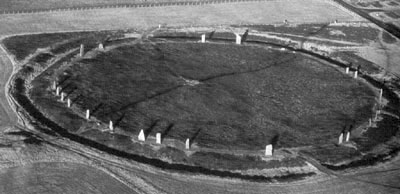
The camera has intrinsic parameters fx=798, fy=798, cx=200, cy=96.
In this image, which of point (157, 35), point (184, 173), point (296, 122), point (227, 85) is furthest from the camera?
point (157, 35)

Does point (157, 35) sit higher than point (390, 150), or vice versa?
point (157, 35)

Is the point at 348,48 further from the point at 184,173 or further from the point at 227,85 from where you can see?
the point at 184,173

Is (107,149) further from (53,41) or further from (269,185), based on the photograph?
(53,41)

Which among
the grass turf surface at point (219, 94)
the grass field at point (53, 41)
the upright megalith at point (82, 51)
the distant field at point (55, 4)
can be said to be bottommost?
the grass turf surface at point (219, 94)

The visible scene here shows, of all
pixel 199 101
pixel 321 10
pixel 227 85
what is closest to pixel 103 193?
pixel 199 101

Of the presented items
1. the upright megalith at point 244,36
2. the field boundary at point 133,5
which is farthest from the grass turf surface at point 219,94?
the field boundary at point 133,5

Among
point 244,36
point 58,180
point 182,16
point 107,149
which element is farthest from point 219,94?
point 182,16

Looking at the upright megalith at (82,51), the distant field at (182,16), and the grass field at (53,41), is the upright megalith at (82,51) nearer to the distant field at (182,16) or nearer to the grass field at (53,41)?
the grass field at (53,41)

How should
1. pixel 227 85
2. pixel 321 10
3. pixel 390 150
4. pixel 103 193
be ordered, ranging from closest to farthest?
pixel 103 193 → pixel 390 150 → pixel 227 85 → pixel 321 10
